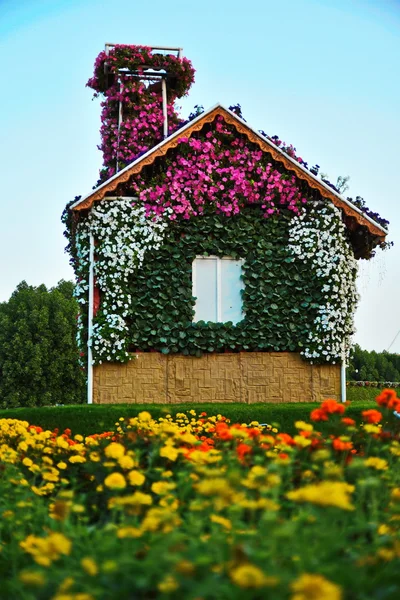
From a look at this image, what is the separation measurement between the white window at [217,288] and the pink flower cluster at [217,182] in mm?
962

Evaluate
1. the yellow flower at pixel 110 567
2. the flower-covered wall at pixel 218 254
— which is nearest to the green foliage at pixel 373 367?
the flower-covered wall at pixel 218 254

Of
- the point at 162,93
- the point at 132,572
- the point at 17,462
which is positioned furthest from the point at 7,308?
the point at 132,572

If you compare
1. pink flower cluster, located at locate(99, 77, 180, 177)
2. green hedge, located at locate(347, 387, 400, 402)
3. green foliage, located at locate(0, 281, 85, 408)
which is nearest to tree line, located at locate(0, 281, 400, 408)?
green foliage, located at locate(0, 281, 85, 408)

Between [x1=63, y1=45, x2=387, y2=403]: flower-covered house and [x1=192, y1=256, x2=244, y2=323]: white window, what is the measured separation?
0.07 feet

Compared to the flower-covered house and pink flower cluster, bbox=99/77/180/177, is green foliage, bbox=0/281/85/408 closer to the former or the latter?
pink flower cluster, bbox=99/77/180/177

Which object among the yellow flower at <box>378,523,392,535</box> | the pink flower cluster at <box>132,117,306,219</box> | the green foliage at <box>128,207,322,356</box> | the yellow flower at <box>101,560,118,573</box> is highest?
the pink flower cluster at <box>132,117,306,219</box>

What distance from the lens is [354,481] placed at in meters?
4.25

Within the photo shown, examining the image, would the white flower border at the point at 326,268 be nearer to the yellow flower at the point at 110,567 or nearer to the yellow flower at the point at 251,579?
the yellow flower at the point at 110,567

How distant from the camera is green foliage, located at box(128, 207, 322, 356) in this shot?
1338 cm

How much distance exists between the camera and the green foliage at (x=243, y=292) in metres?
13.4

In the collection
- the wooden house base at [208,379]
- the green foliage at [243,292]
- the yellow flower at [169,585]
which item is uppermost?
the green foliage at [243,292]

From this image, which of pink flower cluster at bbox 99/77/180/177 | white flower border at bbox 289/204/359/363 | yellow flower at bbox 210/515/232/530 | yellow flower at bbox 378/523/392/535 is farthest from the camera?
pink flower cluster at bbox 99/77/180/177

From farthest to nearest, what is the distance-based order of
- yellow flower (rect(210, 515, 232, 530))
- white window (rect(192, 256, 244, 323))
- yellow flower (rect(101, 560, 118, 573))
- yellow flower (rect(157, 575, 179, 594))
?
white window (rect(192, 256, 244, 323))
yellow flower (rect(210, 515, 232, 530))
yellow flower (rect(101, 560, 118, 573))
yellow flower (rect(157, 575, 179, 594))

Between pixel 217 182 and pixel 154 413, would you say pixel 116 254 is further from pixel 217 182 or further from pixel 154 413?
pixel 154 413
